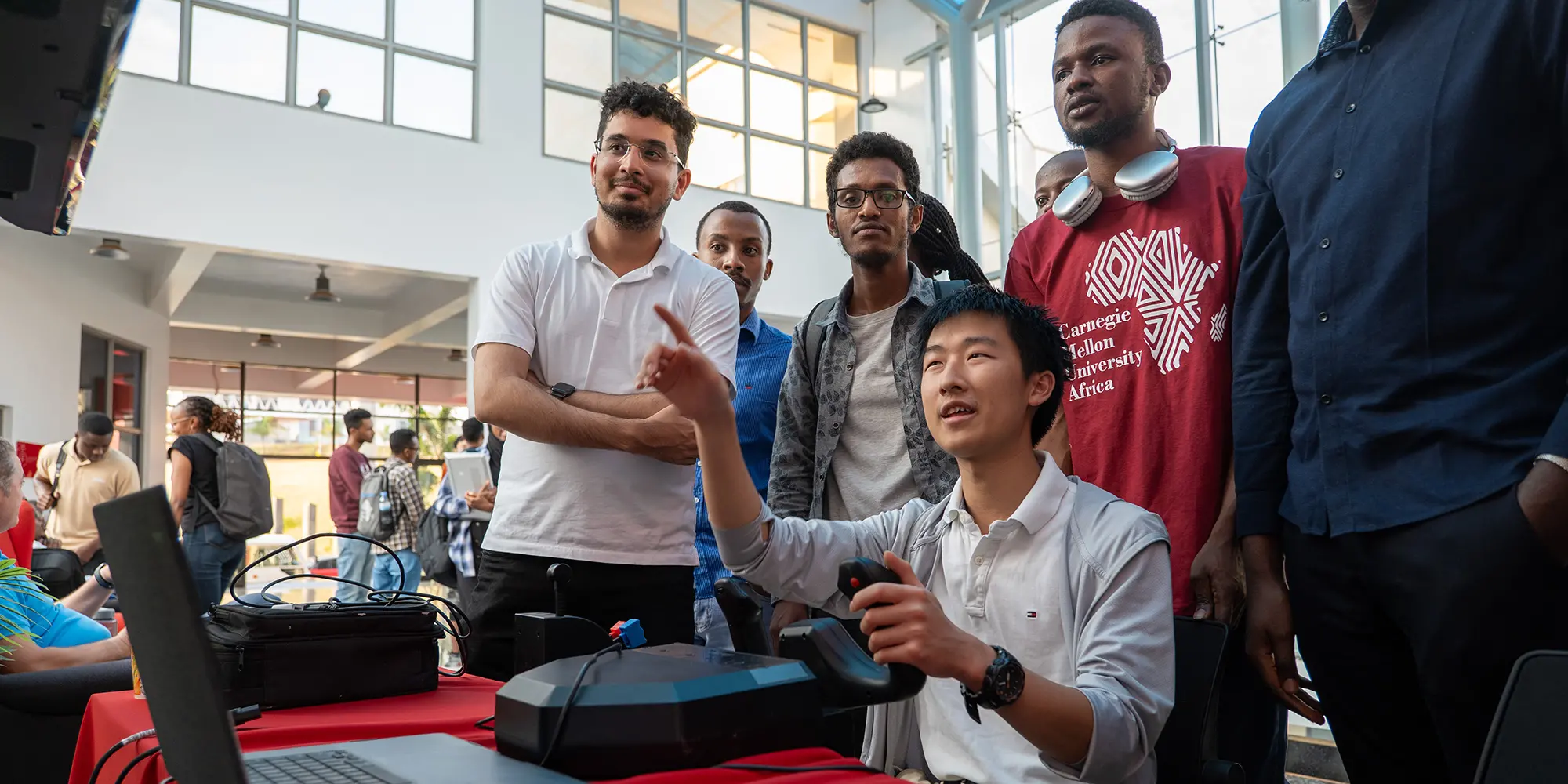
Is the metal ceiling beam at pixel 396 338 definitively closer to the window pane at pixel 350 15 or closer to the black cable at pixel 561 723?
the window pane at pixel 350 15

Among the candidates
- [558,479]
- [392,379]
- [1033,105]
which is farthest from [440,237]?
[558,479]

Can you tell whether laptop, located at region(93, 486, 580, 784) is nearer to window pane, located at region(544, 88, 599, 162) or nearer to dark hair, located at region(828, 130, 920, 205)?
dark hair, located at region(828, 130, 920, 205)

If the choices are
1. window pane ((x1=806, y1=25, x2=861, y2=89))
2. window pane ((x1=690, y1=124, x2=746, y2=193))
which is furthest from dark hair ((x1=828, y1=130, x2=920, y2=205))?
window pane ((x1=806, y1=25, x2=861, y2=89))

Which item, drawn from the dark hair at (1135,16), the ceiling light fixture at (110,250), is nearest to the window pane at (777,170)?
the ceiling light fixture at (110,250)

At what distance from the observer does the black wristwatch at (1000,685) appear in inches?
45.5

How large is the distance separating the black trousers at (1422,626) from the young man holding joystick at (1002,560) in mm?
341

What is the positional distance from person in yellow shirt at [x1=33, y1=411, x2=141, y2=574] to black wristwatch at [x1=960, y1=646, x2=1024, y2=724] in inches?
281

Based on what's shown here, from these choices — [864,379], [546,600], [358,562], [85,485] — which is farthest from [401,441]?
[546,600]

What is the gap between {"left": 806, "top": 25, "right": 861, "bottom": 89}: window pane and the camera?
13.7 metres

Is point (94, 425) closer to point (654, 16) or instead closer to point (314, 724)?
point (314, 724)

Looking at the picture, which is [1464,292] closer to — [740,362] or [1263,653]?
[1263,653]

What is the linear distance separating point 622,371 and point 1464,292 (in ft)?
4.92

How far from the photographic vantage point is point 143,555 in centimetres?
75

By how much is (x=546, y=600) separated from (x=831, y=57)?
42.3 ft
